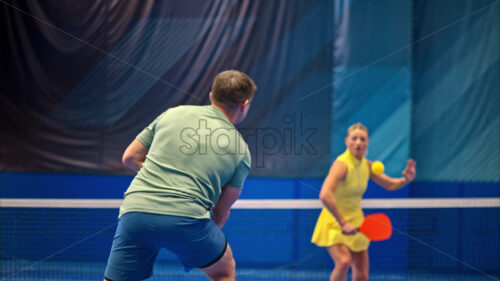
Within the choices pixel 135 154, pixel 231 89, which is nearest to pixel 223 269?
pixel 135 154

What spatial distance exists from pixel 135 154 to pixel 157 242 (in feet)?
1.41

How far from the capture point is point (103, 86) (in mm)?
5367

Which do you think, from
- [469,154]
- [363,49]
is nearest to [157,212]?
[363,49]

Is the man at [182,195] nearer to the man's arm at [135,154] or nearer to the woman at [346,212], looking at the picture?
the man's arm at [135,154]

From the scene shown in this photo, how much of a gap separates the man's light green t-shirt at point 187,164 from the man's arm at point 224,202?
9cm

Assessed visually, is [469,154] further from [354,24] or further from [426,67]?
[354,24]

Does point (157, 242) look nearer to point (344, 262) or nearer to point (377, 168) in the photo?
point (344, 262)

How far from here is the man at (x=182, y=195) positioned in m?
1.97

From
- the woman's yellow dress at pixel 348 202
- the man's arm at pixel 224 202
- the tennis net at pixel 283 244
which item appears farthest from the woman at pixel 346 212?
the man's arm at pixel 224 202

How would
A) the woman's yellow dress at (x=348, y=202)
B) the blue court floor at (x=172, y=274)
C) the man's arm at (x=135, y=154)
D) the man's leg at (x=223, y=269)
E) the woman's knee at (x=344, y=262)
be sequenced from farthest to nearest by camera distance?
the blue court floor at (x=172, y=274)
the woman's yellow dress at (x=348, y=202)
the woman's knee at (x=344, y=262)
the man's arm at (x=135, y=154)
the man's leg at (x=223, y=269)

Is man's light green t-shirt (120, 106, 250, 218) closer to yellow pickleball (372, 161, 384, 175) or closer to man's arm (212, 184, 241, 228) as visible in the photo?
man's arm (212, 184, 241, 228)

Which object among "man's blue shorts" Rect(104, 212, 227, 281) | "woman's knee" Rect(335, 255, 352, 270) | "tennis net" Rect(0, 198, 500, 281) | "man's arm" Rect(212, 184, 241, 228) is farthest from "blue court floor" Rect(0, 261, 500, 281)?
"man's blue shorts" Rect(104, 212, 227, 281)

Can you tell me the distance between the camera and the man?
6.47 ft

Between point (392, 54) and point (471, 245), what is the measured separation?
84.9 inches
